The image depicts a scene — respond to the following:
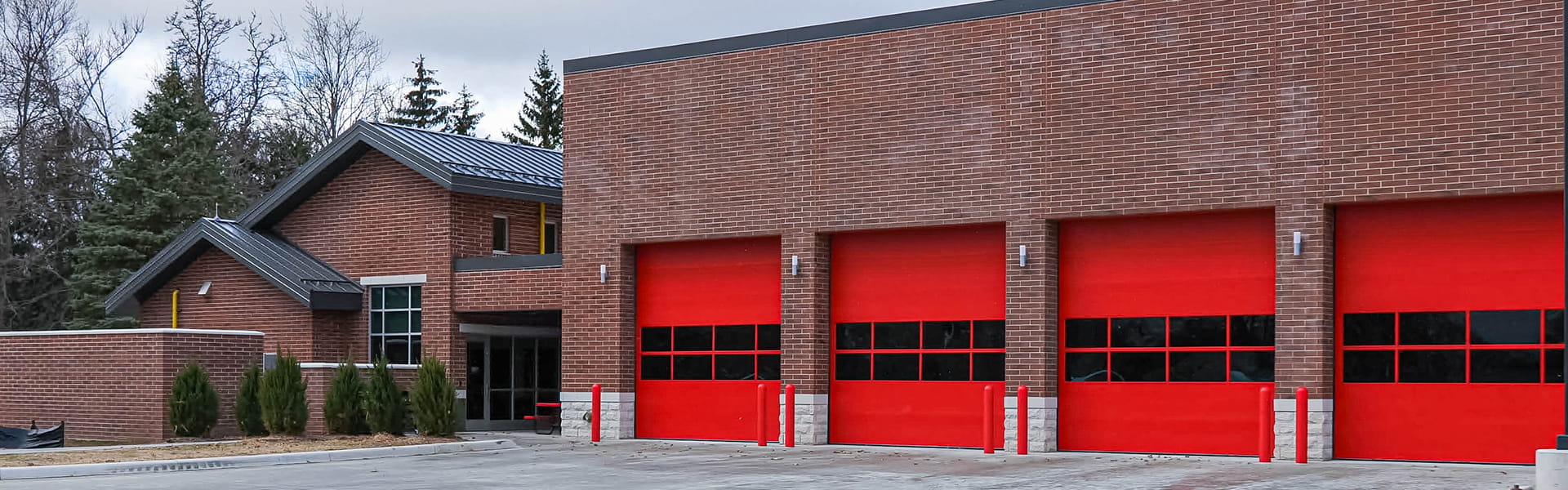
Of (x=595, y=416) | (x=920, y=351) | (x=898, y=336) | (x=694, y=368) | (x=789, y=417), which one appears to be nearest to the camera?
(x=920, y=351)

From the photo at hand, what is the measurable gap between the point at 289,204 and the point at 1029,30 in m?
16.2

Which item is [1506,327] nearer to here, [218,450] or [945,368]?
[945,368]

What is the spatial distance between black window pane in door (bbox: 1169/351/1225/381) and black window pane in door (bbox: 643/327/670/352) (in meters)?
8.72

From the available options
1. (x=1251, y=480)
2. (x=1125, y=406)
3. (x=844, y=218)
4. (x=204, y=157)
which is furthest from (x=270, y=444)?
(x=204, y=157)

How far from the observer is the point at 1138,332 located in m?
23.7

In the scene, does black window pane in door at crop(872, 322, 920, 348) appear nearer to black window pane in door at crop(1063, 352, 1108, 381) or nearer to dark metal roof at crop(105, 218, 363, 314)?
black window pane in door at crop(1063, 352, 1108, 381)

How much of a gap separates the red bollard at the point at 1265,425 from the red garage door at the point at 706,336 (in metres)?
8.12

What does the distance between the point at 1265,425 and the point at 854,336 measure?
22.9 ft

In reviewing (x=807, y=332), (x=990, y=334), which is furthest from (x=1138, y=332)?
(x=807, y=332)

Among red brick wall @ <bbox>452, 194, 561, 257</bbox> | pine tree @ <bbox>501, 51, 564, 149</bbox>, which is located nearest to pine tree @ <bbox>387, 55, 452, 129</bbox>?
pine tree @ <bbox>501, 51, 564, 149</bbox>

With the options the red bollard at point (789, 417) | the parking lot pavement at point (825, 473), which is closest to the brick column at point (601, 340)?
the red bollard at point (789, 417)

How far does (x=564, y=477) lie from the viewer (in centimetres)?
1992

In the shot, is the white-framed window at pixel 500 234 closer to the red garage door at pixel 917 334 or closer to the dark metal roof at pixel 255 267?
the dark metal roof at pixel 255 267

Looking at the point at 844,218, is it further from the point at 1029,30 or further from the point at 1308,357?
the point at 1308,357
